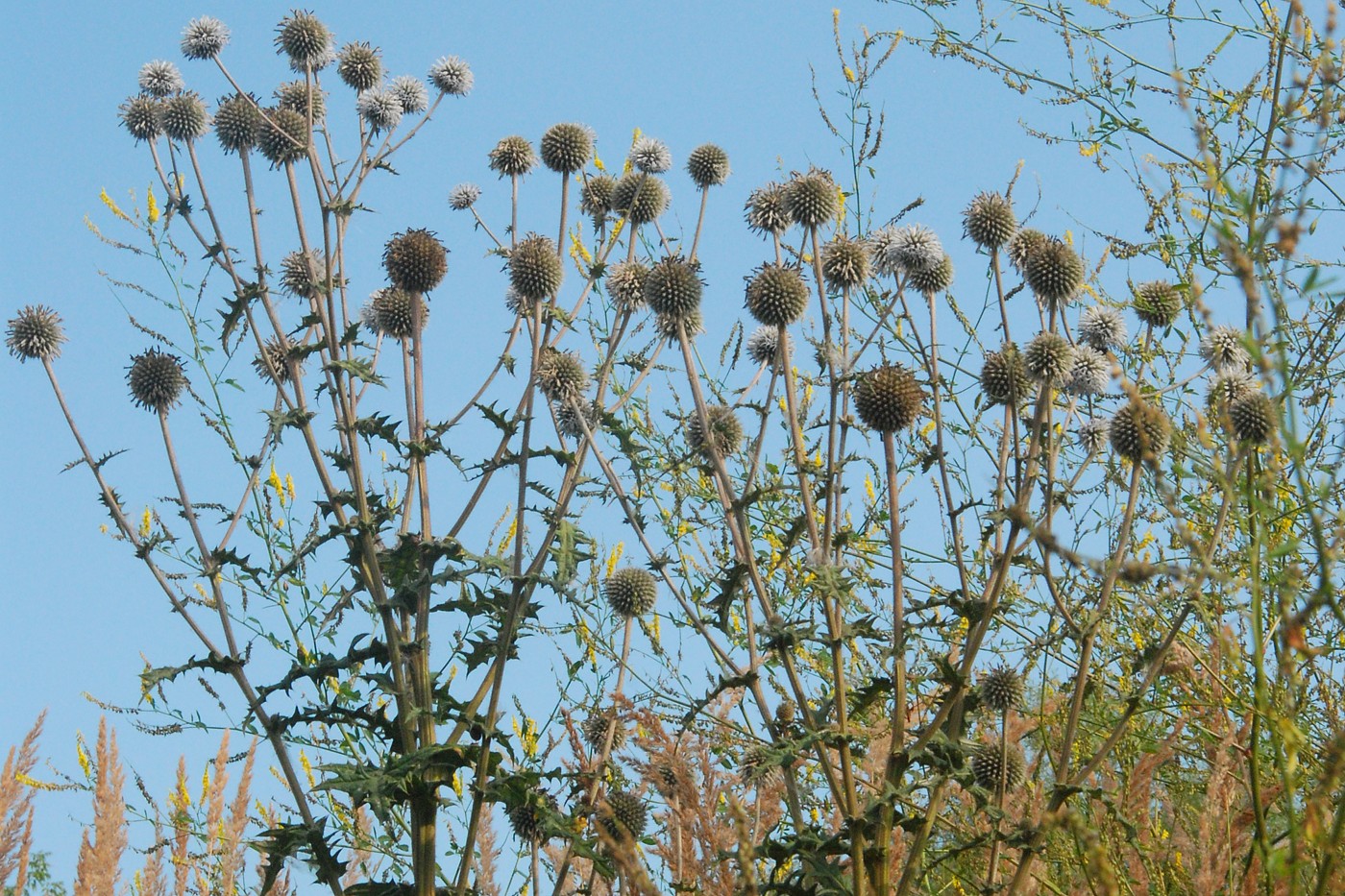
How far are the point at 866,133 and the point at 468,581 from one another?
2733mm

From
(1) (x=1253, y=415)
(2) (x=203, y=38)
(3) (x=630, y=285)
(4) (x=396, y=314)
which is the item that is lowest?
(1) (x=1253, y=415)

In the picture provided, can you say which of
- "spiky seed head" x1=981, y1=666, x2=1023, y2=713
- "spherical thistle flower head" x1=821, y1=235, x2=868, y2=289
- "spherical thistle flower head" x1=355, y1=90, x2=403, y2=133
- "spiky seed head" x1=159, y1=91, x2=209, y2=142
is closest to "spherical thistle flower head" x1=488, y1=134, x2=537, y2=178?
"spherical thistle flower head" x1=355, y1=90, x2=403, y2=133

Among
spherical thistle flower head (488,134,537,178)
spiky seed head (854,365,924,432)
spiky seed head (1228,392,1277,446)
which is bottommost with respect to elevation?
spiky seed head (1228,392,1277,446)

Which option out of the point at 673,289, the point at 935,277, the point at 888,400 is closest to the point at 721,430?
the point at 673,289

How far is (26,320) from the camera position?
20.1 ft

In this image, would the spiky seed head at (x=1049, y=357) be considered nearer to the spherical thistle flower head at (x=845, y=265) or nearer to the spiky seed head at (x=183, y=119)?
the spherical thistle flower head at (x=845, y=265)

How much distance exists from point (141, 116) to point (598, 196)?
2144 millimetres

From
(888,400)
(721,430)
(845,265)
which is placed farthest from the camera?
(721,430)

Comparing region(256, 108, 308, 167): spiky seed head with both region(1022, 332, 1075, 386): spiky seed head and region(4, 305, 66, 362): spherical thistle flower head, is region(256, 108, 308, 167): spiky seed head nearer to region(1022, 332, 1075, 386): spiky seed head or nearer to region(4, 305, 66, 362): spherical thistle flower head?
region(4, 305, 66, 362): spherical thistle flower head

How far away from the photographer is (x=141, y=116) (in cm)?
635

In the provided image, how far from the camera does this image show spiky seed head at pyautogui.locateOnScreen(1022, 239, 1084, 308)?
189 inches

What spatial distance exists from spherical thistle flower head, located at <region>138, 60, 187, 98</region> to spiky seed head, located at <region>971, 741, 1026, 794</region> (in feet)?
15.7

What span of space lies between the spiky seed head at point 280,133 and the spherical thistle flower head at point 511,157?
0.80 m

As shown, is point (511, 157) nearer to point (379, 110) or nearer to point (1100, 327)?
point (379, 110)
